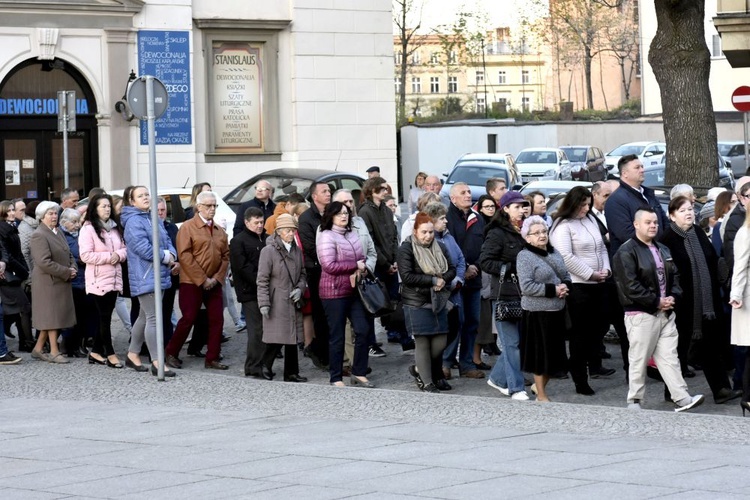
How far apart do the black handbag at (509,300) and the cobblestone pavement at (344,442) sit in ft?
2.52

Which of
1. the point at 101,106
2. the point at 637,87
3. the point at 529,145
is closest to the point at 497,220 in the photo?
the point at 101,106

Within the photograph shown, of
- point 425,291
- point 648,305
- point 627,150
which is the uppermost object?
point 627,150

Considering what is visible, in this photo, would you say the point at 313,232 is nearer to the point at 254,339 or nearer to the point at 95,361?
the point at 254,339

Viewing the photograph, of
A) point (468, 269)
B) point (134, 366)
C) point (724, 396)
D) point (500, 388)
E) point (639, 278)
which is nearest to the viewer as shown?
point (639, 278)

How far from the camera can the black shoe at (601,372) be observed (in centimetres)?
1384

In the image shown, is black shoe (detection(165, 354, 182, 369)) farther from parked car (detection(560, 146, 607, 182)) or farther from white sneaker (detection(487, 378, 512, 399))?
parked car (detection(560, 146, 607, 182))

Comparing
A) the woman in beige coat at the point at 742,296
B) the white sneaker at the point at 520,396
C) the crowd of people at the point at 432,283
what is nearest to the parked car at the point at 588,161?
the crowd of people at the point at 432,283

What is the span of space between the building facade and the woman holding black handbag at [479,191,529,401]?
1662cm

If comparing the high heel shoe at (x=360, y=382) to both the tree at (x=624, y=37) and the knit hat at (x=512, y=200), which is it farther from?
the tree at (x=624, y=37)

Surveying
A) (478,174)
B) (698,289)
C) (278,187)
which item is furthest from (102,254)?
(478,174)

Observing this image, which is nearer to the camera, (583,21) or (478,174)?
(478,174)

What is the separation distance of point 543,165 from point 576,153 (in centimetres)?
563

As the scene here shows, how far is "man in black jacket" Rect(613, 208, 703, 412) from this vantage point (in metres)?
11.7

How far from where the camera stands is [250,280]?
13.9 metres
